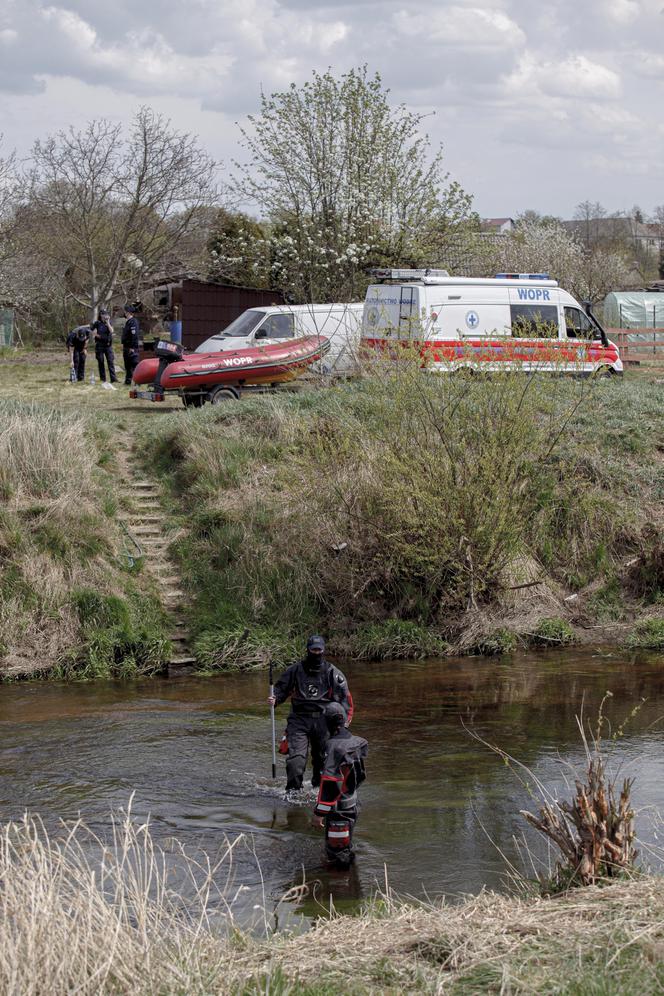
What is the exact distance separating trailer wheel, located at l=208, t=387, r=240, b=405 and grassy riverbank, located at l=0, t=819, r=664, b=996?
55.9 feet

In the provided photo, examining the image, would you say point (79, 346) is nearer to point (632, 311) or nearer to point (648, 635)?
point (648, 635)

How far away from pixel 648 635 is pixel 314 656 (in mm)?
8169

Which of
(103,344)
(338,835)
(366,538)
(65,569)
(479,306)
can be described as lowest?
(338,835)

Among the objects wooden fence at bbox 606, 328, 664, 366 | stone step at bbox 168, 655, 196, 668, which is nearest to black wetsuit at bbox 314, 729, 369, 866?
stone step at bbox 168, 655, 196, 668

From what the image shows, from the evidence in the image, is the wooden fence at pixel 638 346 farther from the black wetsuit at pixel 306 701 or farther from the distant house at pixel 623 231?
the distant house at pixel 623 231

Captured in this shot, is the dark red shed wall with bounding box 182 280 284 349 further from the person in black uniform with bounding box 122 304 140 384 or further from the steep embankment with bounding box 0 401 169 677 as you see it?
the steep embankment with bounding box 0 401 169 677

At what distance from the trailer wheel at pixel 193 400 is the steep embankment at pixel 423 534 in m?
4.07

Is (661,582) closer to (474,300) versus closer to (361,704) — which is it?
(361,704)

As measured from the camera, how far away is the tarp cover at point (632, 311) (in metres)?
40.5

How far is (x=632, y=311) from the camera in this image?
40719mm

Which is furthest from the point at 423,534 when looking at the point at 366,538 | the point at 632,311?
the point at 632,311

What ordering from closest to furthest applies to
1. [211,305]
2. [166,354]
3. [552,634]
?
[552,634], [166,354], [211,305]

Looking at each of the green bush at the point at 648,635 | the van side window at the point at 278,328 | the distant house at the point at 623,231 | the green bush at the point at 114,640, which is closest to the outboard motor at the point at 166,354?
the van side window at the point at 278,328

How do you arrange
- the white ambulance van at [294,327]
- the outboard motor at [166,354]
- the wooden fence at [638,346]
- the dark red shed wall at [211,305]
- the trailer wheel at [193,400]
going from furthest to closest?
the dark red shed wall at [211,305]
the wooden fence at [638,346]
the white ambulance van at [294,327]
the trailer wheel at [193,400]
the outboard motor at [166,354]
